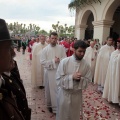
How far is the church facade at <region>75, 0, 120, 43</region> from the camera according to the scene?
42.1 ft

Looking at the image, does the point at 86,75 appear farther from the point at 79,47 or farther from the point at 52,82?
the point at 52,82

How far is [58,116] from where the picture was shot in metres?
4.30

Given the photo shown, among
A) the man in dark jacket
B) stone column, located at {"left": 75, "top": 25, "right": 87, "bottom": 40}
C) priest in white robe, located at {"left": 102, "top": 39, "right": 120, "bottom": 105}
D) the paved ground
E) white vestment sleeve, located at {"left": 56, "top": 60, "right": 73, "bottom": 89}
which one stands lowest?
the paved ground

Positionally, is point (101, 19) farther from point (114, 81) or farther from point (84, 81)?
point (84, 81)

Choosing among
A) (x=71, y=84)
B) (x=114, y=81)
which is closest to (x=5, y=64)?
(x=71, y=84)

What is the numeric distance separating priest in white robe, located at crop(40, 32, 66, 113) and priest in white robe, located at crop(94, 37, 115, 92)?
9.49 ft

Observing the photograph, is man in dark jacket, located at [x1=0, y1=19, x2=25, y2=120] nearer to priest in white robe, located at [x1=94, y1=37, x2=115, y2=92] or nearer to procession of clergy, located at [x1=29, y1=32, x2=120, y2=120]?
procession of clergy, located at [x1=29, y1=32, x2=120, y2=120]

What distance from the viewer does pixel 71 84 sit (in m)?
3.93

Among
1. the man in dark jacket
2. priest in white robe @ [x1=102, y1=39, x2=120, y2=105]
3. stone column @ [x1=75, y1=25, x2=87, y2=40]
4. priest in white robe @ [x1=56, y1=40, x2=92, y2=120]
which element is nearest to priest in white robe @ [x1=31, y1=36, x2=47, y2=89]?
priest in white robe @ [x1=102, y1=39, x2=120, y2=105]

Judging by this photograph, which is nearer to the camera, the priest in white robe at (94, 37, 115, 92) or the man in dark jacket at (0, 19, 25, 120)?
the man in dark jacket at (0, 19, 25, 120)

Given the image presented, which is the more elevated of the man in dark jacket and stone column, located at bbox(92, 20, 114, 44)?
stone column, located at bbox(92, 20, 114, 44)

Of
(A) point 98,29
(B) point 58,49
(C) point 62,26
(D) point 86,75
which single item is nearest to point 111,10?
(A) point 98,29

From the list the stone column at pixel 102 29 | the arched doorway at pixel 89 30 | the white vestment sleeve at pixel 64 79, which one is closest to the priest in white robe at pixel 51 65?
the white vestment sleeve at pixel 64 79

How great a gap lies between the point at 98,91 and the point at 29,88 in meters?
2.56
